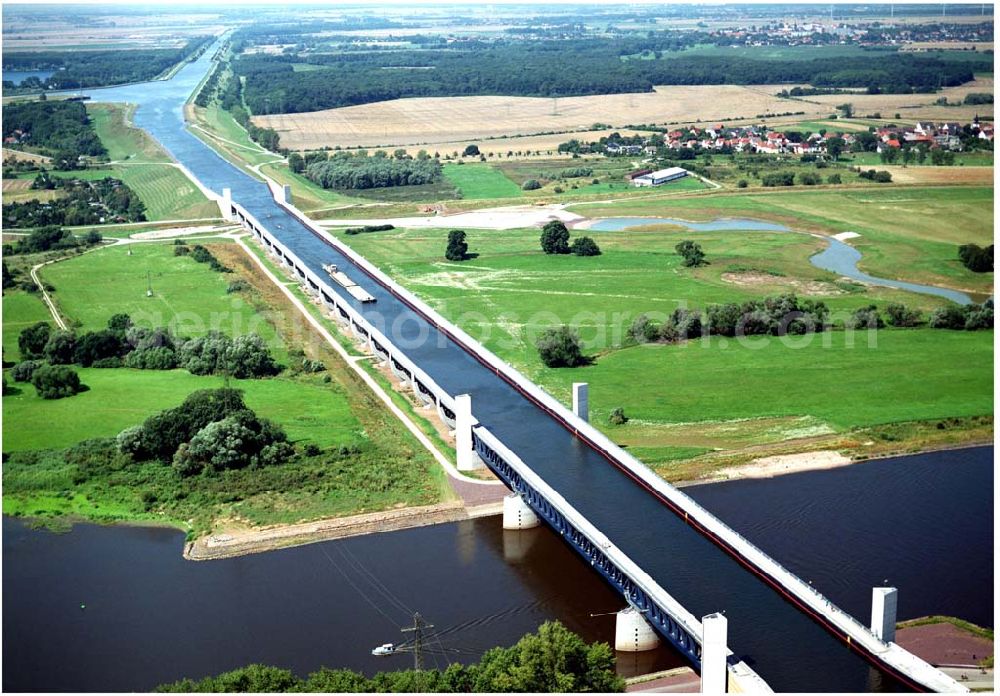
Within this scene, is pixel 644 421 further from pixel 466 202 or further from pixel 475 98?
pixel 475 98

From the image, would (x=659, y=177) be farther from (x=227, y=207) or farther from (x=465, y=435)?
(x=465, y=435)

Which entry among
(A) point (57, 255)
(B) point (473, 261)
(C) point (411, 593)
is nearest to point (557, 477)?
(C) point (411, 593)

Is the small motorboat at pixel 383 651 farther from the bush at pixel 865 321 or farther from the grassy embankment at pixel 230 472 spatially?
the bush at pixel 865 321

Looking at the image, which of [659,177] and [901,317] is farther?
[659,177]

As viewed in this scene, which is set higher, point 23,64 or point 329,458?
point 23,64

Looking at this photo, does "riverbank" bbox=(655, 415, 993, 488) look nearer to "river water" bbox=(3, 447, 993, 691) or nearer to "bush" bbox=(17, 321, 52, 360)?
"river water" bbox=(3, 447, 993, 691)

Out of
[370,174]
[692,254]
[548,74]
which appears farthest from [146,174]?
[548,74]

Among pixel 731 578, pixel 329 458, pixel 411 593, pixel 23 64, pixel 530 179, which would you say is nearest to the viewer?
pixel 731 578

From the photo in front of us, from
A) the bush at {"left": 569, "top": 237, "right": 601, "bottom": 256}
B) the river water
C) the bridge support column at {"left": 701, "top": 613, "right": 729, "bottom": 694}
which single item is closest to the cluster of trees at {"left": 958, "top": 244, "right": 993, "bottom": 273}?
the bush at {"left": 569, "top": 237, "right": 601, "bottom": 256}
